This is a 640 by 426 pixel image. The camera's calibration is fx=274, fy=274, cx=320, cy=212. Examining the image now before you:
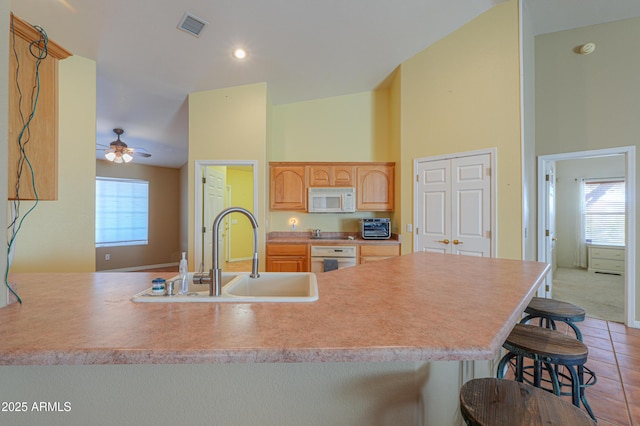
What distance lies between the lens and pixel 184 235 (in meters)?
7.20

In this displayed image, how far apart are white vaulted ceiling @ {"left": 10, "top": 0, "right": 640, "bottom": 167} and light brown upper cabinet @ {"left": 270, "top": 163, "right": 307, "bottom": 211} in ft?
3.89

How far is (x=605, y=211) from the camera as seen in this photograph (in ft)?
19.0

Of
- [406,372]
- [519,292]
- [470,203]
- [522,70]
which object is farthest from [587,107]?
[406,372]

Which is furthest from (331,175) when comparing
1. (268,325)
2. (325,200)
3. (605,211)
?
(605,211)

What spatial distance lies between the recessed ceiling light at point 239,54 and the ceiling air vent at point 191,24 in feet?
1.52

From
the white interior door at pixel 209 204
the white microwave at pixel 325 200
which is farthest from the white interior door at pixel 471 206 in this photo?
the white interior door at pixel 209 204

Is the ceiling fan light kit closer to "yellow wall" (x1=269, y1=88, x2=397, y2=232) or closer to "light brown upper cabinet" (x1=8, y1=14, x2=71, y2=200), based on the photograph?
"yellow wall" (x1=269, y1=88, x2=397, y2=232)

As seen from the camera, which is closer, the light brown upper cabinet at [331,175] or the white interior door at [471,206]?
the white interior door at [471,206]

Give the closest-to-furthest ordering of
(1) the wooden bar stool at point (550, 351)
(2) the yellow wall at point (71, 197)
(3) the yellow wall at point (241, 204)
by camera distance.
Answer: (1) the wooden bar stool at point (550, 351)
(2) the yellow wall at point (71, 197)
(3) the yellow wall at point (241, 204)

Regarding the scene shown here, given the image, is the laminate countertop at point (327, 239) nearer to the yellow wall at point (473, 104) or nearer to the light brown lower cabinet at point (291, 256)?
the light brown lower cabinet at point (291, 256)

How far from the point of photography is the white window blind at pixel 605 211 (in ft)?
18.5

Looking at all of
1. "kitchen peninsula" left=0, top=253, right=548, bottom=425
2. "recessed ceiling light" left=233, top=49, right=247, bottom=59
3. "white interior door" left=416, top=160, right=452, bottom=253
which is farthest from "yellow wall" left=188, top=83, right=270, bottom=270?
"kitchen peninsula" left=0, top=253, right=548, bottom=425

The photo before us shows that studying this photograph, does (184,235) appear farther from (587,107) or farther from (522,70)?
(587,107)

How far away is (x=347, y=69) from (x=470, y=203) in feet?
7.92
